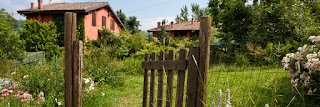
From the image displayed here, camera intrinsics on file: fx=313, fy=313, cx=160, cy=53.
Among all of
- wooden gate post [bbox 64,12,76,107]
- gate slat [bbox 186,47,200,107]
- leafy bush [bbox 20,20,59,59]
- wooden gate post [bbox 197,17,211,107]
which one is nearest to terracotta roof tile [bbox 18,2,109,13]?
leafy bush [bbox 20,20,59,59]

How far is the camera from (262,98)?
4789 millimetres

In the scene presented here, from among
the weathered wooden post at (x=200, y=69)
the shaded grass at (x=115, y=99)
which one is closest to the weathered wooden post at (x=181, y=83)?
the weathered wooden post at (x=200, y=69)

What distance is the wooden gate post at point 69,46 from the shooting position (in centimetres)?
267

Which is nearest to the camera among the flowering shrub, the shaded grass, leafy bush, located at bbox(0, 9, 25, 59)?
the flowering shrub

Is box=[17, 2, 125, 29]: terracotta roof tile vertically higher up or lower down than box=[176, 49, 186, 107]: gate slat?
higher up

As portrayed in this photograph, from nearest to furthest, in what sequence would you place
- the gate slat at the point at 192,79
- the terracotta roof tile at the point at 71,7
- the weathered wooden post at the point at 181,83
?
the gate slat at the point at 192,79 → the weathered wooden post at the point at 181,83 → the terracotta roof tile at the point at 71,7

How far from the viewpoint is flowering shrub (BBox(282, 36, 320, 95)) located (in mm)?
4043

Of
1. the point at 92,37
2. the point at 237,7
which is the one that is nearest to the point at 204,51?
the point at 237,7

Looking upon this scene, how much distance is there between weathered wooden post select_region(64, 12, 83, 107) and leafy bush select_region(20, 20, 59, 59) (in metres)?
15.6

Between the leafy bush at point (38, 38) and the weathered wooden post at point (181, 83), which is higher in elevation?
the leafy bush at point (38, 38)

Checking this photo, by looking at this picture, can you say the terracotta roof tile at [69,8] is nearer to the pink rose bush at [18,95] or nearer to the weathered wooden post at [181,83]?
the pink rose bush at [18,95]

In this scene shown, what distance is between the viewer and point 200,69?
233 centimetres

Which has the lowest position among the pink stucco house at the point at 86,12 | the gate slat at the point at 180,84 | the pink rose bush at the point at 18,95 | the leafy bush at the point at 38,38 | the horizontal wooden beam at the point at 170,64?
the pink rose bush at the point at 18,95

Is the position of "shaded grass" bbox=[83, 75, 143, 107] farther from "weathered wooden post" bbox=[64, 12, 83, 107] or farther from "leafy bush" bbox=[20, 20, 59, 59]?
"leafy bush" bbox=[20, 20, 59, 59]
